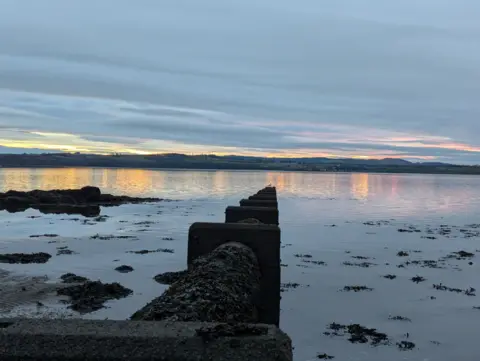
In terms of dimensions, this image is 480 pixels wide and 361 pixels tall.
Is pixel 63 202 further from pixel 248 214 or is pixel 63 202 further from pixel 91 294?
pixel 248 214

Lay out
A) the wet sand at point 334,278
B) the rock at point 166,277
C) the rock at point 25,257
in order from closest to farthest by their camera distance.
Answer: the wet sand at point 334,278 < the rock at point 166,277 < the rock at point 25,257

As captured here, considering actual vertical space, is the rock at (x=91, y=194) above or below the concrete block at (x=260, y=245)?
below

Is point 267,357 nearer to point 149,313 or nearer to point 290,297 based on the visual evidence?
point 149,313

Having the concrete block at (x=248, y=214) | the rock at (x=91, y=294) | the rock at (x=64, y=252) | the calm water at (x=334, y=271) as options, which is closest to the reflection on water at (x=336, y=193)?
the calm water at (x=334, y=271)

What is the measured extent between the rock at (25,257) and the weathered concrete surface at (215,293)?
44.6 ft

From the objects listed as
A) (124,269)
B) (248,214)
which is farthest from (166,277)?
(248,214)

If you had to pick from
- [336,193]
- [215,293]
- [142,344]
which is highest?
[142,344]

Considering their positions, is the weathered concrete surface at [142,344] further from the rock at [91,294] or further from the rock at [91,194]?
the rock at [91,194]

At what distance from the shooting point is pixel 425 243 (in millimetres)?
23844

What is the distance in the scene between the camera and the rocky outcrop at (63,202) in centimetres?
3959

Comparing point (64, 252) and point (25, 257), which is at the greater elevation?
point (25, 257)

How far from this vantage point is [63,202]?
43906mm

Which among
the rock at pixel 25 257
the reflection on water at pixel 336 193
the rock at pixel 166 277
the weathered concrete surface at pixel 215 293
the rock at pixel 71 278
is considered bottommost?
the reflection on water at pixel 336 193

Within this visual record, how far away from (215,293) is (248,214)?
5721mm
